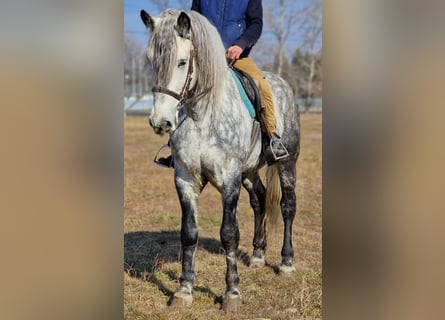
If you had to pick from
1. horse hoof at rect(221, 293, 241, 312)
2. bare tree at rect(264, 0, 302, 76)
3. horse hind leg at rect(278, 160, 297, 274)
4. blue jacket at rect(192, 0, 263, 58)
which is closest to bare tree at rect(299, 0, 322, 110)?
bare tree at rect(264, 0, 302, 76)

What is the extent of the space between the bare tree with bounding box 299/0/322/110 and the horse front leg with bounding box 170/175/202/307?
735 centimetres

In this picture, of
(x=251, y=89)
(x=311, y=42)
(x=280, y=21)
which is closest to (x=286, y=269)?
(x=251, y=89)

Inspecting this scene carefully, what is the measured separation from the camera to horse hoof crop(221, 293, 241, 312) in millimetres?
2566

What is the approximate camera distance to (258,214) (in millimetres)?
3418

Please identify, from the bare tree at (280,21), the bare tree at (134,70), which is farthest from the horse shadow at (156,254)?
the bare tree at (280,21)

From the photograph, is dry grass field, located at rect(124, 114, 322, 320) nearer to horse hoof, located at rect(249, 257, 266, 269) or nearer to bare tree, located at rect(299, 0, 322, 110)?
horse hoof, located at rect(249, 257, 266, 269)

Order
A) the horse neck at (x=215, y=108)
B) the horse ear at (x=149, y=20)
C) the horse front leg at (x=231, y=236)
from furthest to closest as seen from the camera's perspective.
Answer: the horse front leg at (x=231, y=236) < the horse neck at (x=215, y=108) < the horse ear at (x=149, y=20)

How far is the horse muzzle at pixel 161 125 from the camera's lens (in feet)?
6.65

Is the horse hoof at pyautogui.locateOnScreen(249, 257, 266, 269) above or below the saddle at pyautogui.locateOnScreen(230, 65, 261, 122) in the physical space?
below

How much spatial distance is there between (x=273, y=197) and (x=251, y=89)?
103 cm

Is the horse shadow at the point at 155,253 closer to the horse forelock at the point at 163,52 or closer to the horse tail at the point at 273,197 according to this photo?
the horse tail at the point at 273,197
